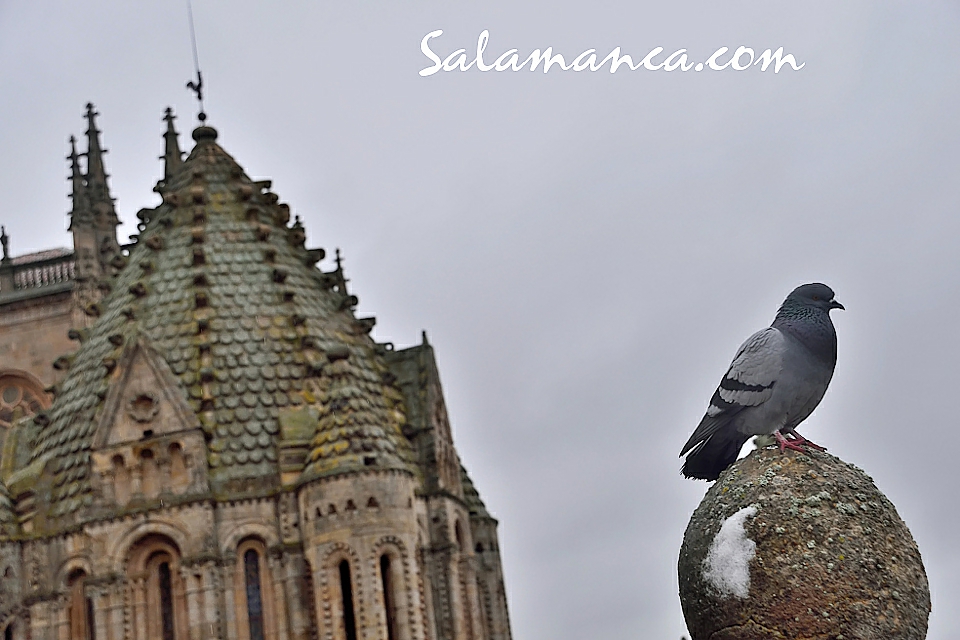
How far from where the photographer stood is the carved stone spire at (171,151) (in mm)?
→ 57375

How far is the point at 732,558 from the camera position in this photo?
605 inches

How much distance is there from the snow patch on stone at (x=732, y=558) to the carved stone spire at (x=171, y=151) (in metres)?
43.6

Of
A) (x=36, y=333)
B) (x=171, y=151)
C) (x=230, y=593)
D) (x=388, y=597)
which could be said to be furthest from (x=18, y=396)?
(x=388, y=597)

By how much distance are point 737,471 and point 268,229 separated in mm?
37934

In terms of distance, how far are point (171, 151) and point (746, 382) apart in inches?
1684

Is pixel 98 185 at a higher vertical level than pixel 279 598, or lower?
higher

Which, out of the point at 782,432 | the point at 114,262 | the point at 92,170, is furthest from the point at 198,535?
the point at 782,432

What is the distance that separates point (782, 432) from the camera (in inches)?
674

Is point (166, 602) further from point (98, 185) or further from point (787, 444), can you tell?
point (787, 444)

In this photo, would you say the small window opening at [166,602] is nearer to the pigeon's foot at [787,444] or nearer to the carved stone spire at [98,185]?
the carved stone spire at [98,185]

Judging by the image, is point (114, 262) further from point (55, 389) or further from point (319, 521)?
point (319, 521)

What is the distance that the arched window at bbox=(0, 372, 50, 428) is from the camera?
6053cm

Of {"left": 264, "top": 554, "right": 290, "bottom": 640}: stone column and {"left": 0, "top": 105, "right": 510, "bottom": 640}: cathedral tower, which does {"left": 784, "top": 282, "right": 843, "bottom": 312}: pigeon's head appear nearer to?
{"left": 0, "top": 105, "right": 510, "bottom": 640}: cathedral tower

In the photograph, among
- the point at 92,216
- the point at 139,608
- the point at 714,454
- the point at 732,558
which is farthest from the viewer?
the point at 92,216
